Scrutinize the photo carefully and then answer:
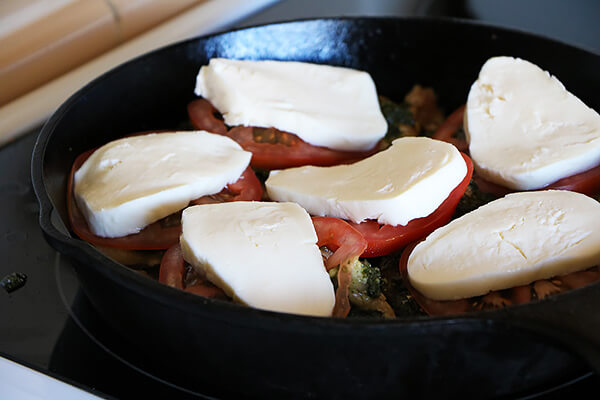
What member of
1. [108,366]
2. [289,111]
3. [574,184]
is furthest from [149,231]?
[574,184]

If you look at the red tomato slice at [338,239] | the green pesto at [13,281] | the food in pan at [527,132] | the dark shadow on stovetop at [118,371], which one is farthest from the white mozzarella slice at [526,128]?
the green pesto at [13,281]

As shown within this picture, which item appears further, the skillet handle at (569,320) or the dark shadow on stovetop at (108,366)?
the dark shadow on stovetop at (108,366)

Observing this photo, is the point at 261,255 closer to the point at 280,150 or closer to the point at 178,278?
the point at 178,278

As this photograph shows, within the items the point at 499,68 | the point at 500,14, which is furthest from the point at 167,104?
the point at 500,14

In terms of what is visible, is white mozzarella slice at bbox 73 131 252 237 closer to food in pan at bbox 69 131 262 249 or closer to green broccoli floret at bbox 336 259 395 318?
food in pan at bbox 69 131 262 249

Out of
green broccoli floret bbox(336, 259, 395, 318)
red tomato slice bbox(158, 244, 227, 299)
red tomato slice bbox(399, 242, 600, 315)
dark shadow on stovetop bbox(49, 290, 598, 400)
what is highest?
red tomato slice bbox(158, 244, 227, 299)

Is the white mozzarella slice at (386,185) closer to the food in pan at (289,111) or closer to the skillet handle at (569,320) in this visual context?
the food in pan at (289,111)

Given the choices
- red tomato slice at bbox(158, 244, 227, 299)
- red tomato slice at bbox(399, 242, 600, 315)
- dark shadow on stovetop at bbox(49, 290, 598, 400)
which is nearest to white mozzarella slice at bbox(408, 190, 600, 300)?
red tomato slice at bbox(399, 242, 600, 315)

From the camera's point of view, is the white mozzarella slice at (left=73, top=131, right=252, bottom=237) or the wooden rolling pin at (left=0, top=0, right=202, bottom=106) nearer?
the white mozzarella slice at (left=73, top=131, right=252, bottom=237)

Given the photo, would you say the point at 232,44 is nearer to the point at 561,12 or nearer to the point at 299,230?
the point at 299,230
